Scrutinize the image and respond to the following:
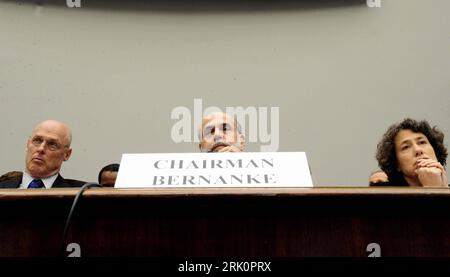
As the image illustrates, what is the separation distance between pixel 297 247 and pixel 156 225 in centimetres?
18

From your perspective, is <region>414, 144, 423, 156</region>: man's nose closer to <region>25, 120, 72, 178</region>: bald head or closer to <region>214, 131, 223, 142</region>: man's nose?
<region>214, 131, 223, 142</region>: man's nose

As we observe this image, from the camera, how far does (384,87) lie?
219cm

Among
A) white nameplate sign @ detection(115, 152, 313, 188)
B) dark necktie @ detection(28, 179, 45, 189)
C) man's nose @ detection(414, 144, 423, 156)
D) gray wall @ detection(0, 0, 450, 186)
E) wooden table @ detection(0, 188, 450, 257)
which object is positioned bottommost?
wooden table @ detection(0, 188, 450, 257)

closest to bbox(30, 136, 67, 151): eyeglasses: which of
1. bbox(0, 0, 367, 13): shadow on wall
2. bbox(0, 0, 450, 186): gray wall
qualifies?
bbox(0, 0, 450, 186): gray wall

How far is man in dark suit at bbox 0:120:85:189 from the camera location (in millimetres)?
1667

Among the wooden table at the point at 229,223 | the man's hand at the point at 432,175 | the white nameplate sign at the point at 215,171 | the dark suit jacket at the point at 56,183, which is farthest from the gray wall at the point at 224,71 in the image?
the wooden table at the point at 229,223

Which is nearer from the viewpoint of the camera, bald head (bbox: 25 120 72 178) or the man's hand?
the man's hand

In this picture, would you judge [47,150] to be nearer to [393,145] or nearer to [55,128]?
[55,128]

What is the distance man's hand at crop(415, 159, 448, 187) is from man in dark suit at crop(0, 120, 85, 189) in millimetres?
1024

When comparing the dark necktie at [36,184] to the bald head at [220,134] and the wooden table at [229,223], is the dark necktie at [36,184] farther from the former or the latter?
the wooden table at [229,223]

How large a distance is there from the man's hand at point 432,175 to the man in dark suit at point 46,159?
1.02 metres

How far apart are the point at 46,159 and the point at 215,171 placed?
1154mm

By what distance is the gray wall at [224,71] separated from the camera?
85.7 inches
